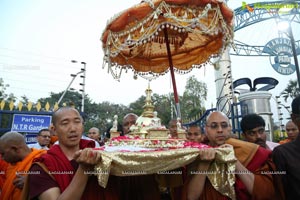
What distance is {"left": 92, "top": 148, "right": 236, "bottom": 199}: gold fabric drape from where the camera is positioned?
1707mm

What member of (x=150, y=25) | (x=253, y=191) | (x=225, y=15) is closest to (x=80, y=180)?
(x=253, y=191)

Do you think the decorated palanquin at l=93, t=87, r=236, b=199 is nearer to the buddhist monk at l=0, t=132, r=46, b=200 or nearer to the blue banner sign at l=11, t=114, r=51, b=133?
the buddhist monk at l=0, t=132, r=46, b=200

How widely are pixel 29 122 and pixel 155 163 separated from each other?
27.5 feet

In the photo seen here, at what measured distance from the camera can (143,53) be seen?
14.7ft

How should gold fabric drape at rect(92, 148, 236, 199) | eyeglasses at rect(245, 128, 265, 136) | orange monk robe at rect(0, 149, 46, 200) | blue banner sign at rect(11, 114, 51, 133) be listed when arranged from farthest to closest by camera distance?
1. blue banner sign at rect(11, 114, 51, 133)
2. eyeglasses at rect(245, 128, 265, 136)
3. orange monk robe at rect(0, 149, 46, 200)
4. gold fabric drape at rect(92, 148, 236, 199)

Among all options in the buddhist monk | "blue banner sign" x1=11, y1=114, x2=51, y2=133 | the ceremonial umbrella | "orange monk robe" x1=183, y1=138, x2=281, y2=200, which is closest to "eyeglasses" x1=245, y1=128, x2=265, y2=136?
"orange monk robe" x1=183, y1=138, x2=281, y2=200

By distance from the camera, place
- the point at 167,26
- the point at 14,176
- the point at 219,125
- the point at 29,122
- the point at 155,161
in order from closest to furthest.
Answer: the point at 155,161, the point at 219,125, the point at 14,176, the point at 167,26, the point at 29,122

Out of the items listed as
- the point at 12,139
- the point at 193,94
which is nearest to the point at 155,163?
the point at 12,139

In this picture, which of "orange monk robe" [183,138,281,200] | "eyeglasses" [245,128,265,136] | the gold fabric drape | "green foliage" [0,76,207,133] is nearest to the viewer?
the gold fabric drape

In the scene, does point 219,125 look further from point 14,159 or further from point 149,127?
point 14,159

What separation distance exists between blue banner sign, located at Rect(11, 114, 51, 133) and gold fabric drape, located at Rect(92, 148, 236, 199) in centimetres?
810

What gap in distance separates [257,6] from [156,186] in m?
19.1

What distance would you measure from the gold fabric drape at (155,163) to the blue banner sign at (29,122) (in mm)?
8100

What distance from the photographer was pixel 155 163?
1.82 m
